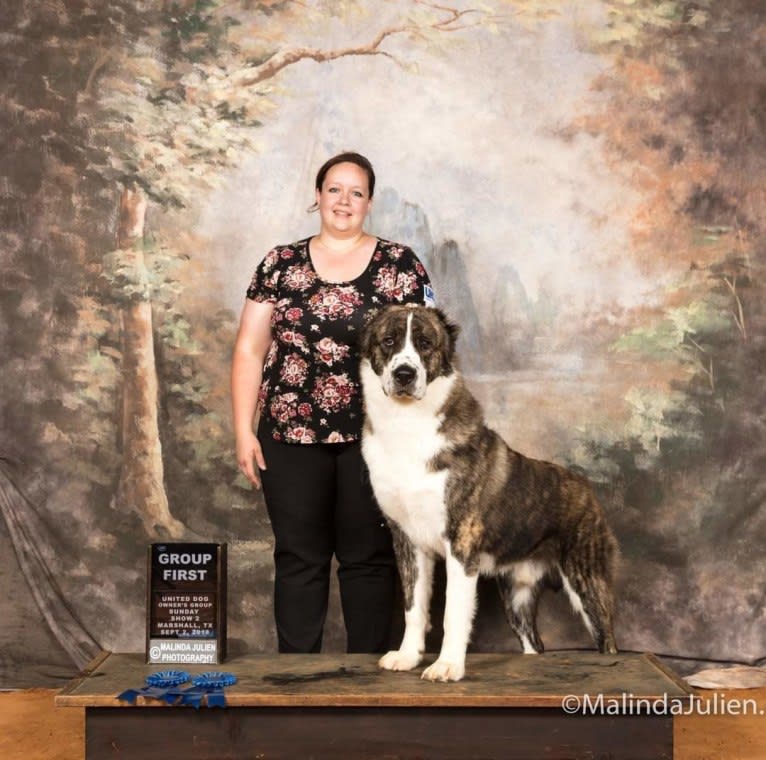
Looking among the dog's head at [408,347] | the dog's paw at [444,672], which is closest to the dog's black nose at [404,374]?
the dog's head at [408,347]

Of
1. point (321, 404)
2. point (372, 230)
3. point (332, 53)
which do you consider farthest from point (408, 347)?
point (332, 53)

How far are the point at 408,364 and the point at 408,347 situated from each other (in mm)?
72

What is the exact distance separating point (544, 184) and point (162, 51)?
189 cm

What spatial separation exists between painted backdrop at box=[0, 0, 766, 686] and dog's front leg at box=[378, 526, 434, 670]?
53.0 inches

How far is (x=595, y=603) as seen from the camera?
324 cm

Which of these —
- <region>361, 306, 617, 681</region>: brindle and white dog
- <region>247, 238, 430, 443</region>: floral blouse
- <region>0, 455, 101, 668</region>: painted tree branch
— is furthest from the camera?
→ <region>0, 455, 101, 668</region>: painted tree branch

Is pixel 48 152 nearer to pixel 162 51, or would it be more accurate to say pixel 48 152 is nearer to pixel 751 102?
pixel 162 51

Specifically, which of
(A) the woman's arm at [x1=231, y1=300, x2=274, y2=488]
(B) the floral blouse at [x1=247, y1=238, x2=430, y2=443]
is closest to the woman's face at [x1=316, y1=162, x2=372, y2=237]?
(B) the floral blouse at [x1=247, y1=238, x2=430, y2=443]

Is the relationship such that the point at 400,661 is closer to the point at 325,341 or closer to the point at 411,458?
the point at 411,458

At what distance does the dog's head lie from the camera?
8.94ft

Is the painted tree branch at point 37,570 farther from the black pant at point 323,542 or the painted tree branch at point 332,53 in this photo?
the painted tree branch at point 332,53

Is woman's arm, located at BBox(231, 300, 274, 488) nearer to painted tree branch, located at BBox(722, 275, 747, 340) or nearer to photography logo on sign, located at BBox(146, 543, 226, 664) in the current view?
photography logo on sign, located at BBox(146, 543, 226, 664)

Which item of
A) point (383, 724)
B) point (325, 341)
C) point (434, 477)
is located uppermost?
point (325, 341)

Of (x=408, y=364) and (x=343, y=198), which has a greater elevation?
(x=343, y=198)
